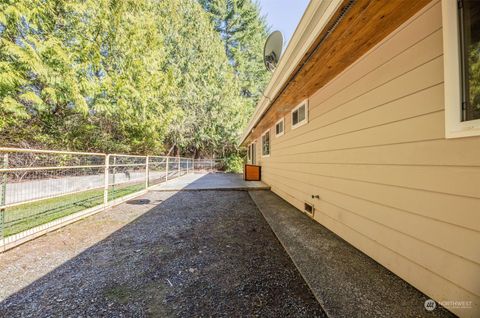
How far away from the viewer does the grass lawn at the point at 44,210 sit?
302cm

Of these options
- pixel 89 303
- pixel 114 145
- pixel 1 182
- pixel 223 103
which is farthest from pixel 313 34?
pixel 223 103

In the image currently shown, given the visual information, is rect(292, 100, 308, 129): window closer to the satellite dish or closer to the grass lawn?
the satellite dish

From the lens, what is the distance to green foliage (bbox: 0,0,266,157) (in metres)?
5.14

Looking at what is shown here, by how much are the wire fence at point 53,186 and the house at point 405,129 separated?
3947 millimetres

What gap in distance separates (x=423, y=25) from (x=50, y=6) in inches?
358

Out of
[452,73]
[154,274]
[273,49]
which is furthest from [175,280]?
[273,49]

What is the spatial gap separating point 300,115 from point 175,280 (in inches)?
144

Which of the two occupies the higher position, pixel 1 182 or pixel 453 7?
pixel 453 7

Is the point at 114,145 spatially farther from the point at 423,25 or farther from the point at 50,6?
the point at 423,25

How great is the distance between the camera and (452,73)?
4.31 ft

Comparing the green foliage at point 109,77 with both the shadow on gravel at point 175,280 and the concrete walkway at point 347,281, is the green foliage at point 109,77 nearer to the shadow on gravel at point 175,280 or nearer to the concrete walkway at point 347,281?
the shadow on gravel at point 175,280

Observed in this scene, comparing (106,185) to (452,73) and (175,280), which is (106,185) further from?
(452,73)

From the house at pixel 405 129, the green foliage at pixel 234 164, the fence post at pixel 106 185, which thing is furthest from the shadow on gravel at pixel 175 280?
the green foliage at pixel 234 164

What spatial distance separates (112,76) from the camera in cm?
737
